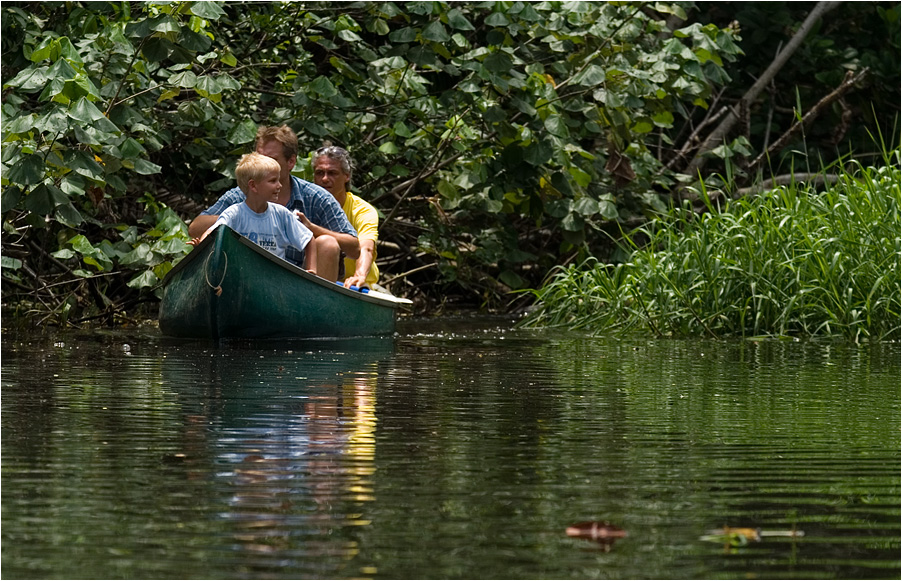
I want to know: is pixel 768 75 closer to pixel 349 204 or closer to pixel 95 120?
pixel 349 204

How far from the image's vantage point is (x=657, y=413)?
16.3ft

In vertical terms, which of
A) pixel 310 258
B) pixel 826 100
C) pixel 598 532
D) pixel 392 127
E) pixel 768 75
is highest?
pixel 768 75

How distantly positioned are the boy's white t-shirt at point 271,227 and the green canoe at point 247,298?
0.56 ft

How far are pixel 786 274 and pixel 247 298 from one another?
3216 mm

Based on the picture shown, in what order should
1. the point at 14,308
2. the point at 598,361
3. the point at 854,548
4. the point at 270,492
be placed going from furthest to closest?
1. the point at 14,308
2. the point at 598,361
3. the point at 270,492
4. the point at 854,548

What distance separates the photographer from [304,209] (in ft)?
29.1

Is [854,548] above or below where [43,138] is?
below

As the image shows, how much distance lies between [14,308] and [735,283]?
4.65m

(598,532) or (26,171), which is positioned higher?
(26,171)

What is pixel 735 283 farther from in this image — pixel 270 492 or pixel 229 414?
pixel 270 492

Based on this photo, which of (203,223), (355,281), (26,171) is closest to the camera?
(26,171)

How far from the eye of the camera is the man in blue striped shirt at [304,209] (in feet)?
27.9

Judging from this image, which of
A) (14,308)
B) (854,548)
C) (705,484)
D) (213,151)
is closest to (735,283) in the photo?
(213,151)

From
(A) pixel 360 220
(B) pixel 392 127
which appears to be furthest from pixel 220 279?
(B) pixel 392 127
